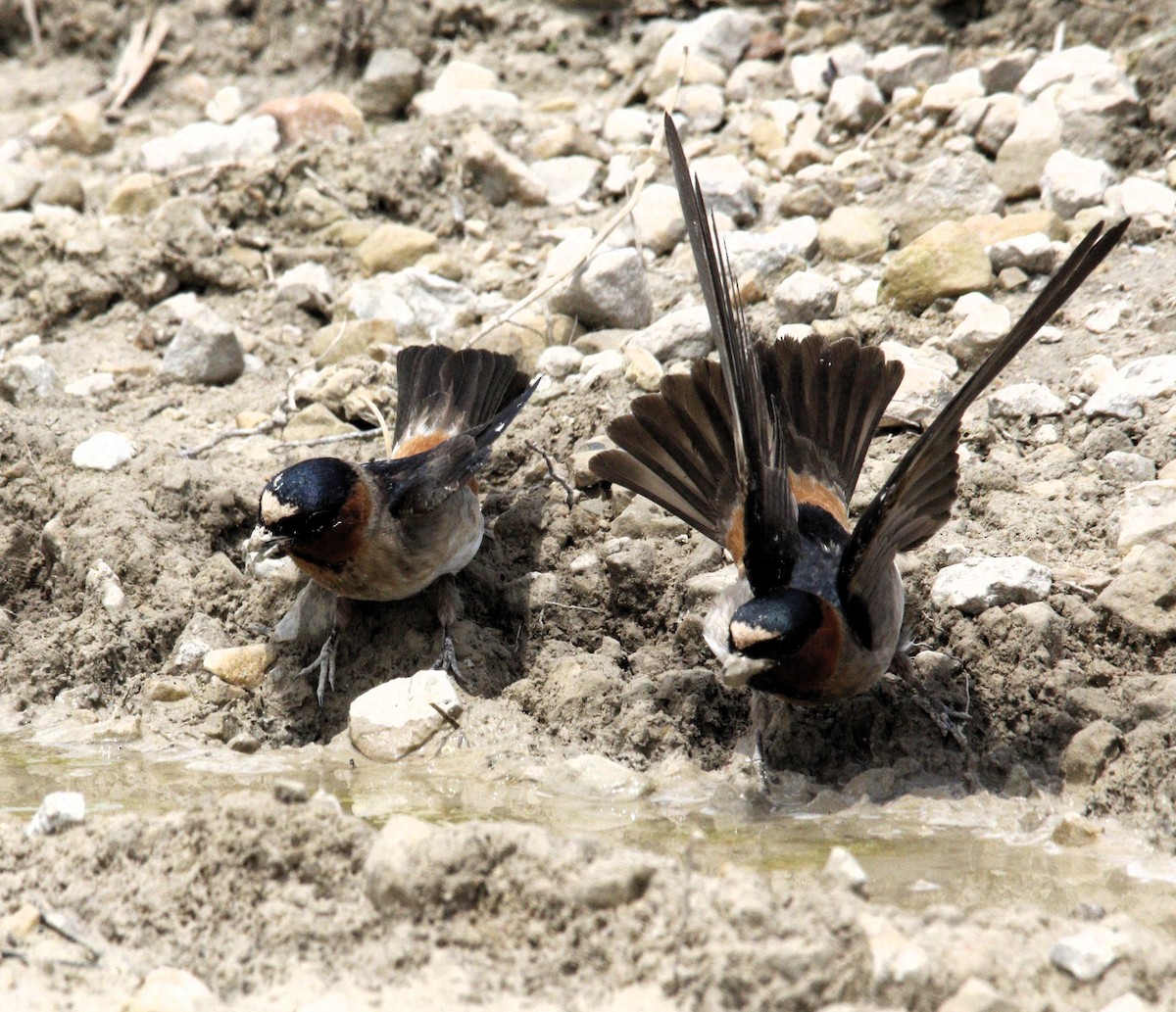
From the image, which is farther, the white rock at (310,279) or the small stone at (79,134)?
the small stone at (79,134)

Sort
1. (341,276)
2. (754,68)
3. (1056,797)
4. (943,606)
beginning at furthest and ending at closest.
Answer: (754,68)
(341,276)
(943,606)
(1056,797)

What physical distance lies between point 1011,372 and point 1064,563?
1.52 metres

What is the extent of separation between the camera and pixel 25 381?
24.7ft

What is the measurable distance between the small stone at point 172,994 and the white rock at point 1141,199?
607 centimetres

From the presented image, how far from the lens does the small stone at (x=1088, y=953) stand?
328 cm

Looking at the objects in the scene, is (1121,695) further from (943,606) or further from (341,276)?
(341,276)

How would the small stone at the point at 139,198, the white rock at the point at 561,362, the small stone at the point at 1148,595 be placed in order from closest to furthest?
the small stone at the point at 1148,595 < the white rock at the point at 561,362 < the small stone at the point at 139,198

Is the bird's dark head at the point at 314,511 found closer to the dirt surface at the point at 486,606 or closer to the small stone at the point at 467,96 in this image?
the dirt surface at the point at 486,606

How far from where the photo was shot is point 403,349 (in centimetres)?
707

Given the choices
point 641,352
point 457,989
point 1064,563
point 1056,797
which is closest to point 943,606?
point 1064,563

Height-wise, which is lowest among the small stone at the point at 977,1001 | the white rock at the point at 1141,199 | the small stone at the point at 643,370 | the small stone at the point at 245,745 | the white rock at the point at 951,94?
the small stone at the point at 245,745

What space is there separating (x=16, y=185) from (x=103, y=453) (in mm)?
3292

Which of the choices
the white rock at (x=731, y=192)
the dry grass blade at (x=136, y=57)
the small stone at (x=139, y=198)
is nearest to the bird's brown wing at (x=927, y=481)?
the white rock at (x=731, y=192)

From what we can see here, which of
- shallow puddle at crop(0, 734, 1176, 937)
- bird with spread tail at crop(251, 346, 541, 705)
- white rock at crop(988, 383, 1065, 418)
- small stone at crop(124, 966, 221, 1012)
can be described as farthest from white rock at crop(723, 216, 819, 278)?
small stone at crop(124, 966, 221, 1012)
